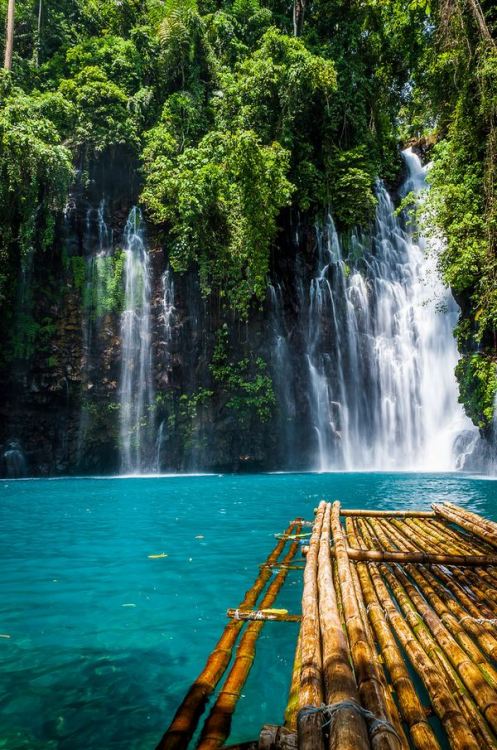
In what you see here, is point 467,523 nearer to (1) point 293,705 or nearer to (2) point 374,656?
(2) point 374,656

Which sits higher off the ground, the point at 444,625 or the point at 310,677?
the point at 310,677

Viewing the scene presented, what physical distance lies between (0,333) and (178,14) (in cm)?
1577

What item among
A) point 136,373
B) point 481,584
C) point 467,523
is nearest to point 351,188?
point 136,373

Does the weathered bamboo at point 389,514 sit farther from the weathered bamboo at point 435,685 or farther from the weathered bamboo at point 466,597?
the weathered bamboo at point 435,685

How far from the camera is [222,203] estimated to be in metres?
17.8

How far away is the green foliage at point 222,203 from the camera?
16.6 m

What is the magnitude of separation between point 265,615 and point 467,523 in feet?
10.0

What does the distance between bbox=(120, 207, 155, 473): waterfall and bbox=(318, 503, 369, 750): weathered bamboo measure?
1596 cm

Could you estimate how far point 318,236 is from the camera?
20.1 metres

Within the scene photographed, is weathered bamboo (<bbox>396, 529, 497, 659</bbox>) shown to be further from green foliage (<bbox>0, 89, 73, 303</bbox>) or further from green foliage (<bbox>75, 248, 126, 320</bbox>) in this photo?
green foliage (<bbox>0, 89, 73, 303</bbox>)

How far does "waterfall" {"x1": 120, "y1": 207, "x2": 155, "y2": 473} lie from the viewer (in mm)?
17938

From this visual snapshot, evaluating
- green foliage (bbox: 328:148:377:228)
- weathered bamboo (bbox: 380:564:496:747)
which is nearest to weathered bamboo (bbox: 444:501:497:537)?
weathered bamboo (bbox: 380:564:496:747)

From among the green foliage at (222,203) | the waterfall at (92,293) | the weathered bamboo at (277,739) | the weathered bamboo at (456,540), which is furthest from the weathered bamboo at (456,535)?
the waterfall at (92,293)

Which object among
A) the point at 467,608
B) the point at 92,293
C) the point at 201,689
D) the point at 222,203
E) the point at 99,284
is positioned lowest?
the point at 201,689
